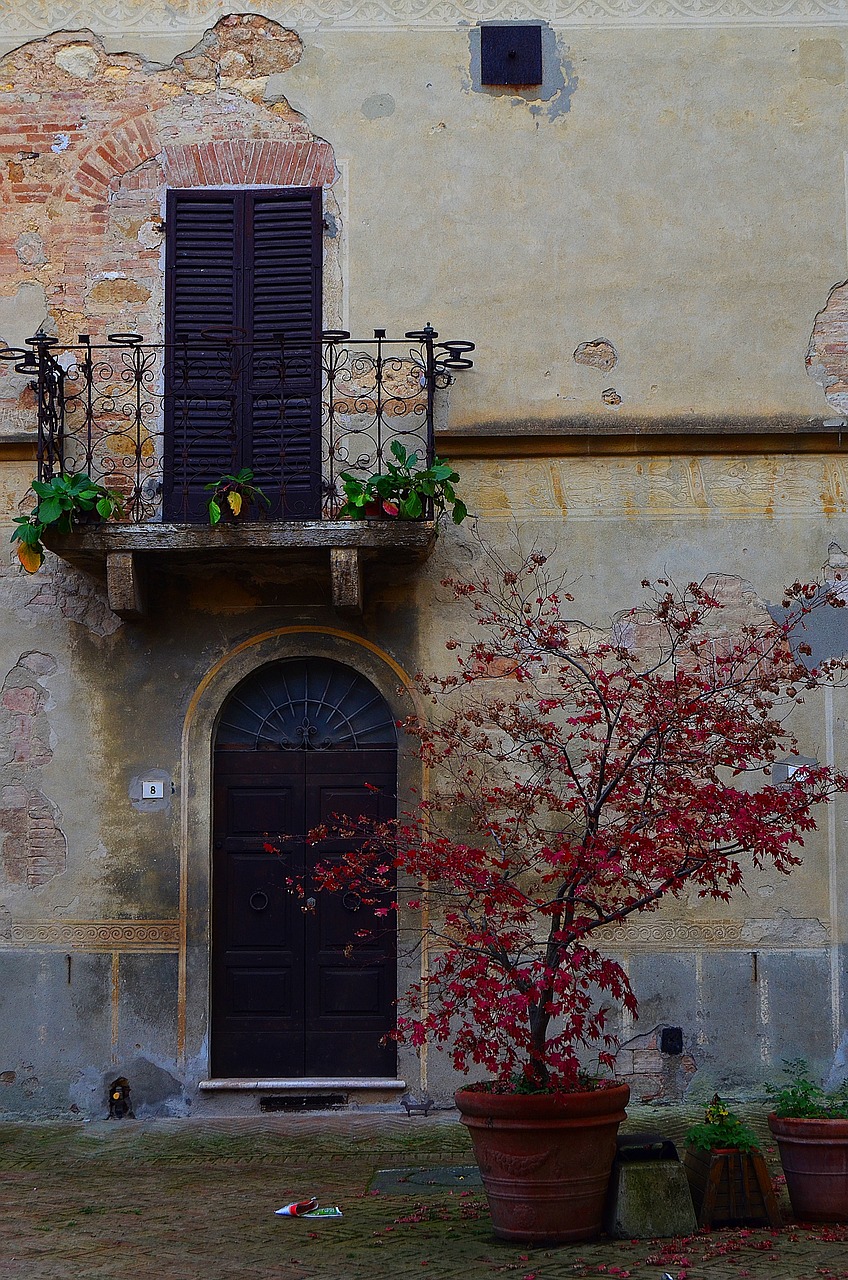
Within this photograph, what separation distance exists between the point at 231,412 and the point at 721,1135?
18.0 ft

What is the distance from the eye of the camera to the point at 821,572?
9430mm

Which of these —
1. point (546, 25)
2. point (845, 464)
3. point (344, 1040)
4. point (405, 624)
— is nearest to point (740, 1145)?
point (344, 1040)

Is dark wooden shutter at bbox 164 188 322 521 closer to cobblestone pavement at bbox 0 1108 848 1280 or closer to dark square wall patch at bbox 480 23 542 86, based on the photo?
dark square wall patch at bbox 480 23 542 86

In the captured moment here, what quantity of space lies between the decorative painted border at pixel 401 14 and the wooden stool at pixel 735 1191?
7.33 meters

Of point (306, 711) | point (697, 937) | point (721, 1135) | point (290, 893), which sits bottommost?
point (721, 1135)

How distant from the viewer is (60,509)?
8.80 meters

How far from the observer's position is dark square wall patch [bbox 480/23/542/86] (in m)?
9.81

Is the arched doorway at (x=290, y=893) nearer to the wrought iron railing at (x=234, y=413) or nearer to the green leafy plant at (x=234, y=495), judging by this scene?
the green leafy plant at (x=234, y=495)

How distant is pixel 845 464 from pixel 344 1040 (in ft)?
16.1

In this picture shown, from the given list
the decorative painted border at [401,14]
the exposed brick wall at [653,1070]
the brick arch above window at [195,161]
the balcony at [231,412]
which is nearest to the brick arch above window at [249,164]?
the brick arch above window at [195,161]

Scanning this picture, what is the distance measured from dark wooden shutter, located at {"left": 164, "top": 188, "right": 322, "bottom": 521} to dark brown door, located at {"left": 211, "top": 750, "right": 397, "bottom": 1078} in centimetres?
174

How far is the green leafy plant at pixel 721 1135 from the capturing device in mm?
6309

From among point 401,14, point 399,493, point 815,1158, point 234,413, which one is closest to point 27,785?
point 234,413

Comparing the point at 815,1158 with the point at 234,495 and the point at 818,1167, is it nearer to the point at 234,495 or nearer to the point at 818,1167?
the point at 818,1167
